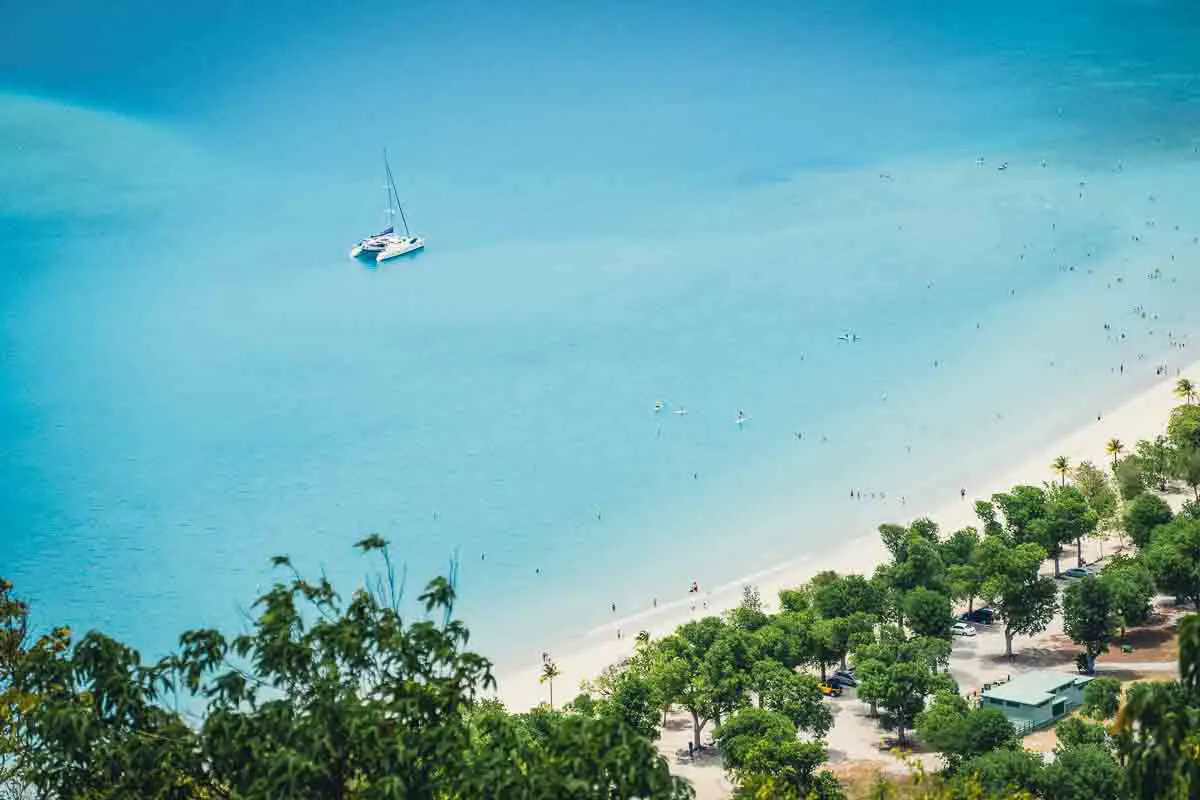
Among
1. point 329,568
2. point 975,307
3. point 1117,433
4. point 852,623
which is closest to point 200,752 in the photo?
point 852,623

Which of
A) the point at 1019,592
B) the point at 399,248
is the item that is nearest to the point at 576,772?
the point at 1019,592

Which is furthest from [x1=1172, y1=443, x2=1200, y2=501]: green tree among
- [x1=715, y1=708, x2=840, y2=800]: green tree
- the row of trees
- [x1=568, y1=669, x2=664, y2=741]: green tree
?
[x1=568, y1=669, x2=664, y2=741]: green tree

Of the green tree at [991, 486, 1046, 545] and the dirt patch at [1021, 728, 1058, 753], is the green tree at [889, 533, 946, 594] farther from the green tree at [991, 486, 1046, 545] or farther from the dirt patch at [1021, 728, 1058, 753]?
the dirt patch at [1021, 728, 1058, 753]

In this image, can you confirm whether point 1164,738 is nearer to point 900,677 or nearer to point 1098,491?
point 900,677

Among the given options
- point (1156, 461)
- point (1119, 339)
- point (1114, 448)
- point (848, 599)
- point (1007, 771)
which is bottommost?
point (1007, 771)

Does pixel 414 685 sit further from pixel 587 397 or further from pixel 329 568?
pixel 587 397

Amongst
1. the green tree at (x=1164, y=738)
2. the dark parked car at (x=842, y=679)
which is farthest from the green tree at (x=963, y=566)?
the green tree at (x=1164, y=738)

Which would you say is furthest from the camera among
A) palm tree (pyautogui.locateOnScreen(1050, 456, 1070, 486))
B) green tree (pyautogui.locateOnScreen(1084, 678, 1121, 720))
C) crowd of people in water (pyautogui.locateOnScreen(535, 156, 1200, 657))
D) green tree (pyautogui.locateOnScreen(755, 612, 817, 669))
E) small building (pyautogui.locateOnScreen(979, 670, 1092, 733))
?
crowd of people in water (pyautogui.locateOnScreen(535, 156, 1200, 657))
